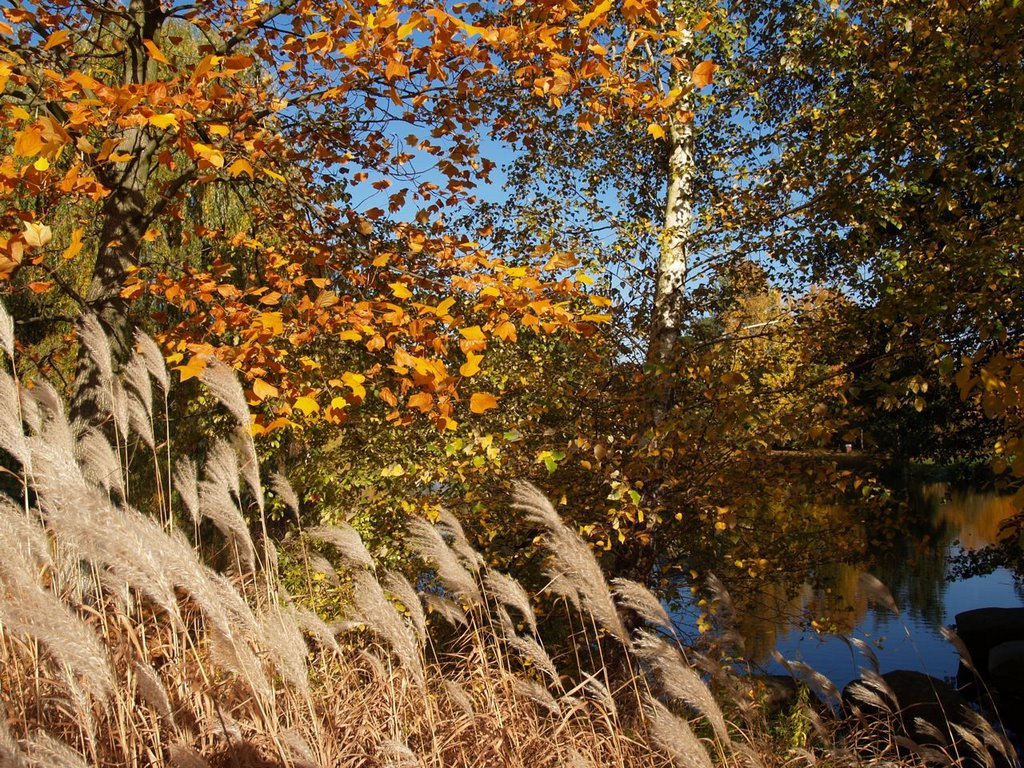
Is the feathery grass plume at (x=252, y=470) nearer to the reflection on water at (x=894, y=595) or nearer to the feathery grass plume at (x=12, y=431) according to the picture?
the feathery grass plume at (x=12, y=431)

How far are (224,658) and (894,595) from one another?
12877 mm

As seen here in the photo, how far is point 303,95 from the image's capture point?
5289 mm

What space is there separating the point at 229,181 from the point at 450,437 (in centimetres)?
238

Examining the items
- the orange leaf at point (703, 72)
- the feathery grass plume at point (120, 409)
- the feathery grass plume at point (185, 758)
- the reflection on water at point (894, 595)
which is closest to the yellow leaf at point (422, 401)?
the feathery grass plume at point (120, 409)

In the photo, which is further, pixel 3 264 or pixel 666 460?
pixel 666 460

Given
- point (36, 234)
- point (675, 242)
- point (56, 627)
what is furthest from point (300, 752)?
point (675, 242)

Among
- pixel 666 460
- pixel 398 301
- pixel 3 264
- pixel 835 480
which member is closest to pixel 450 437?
pixel 398 301

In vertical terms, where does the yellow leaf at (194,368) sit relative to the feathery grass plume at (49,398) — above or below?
above

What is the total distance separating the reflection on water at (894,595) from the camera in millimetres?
6434

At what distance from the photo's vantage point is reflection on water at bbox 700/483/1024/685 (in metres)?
6.43

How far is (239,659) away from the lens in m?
2.07

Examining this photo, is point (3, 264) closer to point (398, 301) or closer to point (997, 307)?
point (398, 301)

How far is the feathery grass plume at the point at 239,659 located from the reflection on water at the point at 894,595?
421 centimetres

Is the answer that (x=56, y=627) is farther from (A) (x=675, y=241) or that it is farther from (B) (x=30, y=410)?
(A) (x=675, y=241)
